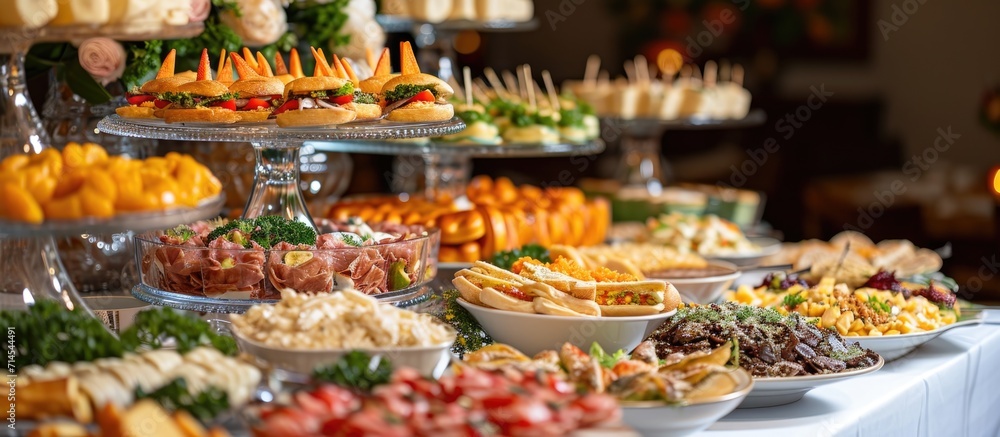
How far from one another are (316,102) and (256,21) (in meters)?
0.62

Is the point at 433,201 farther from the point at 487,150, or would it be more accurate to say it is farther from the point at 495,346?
the point at 495,346

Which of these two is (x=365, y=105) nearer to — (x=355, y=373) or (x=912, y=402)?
(x=355, y=373)

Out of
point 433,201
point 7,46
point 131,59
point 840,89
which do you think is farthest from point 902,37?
point 7,46

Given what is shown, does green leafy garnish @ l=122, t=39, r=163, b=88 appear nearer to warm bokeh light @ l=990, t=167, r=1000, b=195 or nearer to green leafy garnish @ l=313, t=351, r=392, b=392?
green leafy garnish @ l=313, t=351, r=392, b=392

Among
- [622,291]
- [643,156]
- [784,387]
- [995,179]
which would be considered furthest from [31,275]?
[995,179]

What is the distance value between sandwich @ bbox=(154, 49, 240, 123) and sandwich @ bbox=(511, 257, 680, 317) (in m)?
0.63

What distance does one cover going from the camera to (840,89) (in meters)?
5.48

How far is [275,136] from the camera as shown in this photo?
6.31 ft

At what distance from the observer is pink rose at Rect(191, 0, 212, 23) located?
229cm

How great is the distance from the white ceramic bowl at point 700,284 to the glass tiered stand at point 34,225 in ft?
3.83

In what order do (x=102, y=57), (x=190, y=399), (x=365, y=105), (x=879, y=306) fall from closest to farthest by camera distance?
(x=190, y=399)
(x=365, y=105)
(x=879, y=306)
(x=102, y=57)

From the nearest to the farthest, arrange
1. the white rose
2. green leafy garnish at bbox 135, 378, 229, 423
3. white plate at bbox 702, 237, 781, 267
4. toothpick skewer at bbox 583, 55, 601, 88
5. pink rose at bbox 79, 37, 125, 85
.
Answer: green leafy garnish at bbox 135, 378, 229, 423
pink rose at bbox 79, 37, 125, 85
the white rose
white plate at bbox 702, 237, 781, 267
toothpick skewer at bbox 583, 55, 601, 88

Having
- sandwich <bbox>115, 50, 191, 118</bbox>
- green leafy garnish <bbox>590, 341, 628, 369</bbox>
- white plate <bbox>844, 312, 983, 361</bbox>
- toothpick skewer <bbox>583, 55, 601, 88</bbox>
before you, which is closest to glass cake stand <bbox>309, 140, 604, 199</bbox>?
sandwich <bbox>115, 50, 191, 118</bbox>

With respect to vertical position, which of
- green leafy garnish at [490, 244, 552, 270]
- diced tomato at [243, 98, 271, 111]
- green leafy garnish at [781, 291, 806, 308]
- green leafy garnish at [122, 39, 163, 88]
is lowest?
green leafy garnish at [781, 291, 806, 308]
